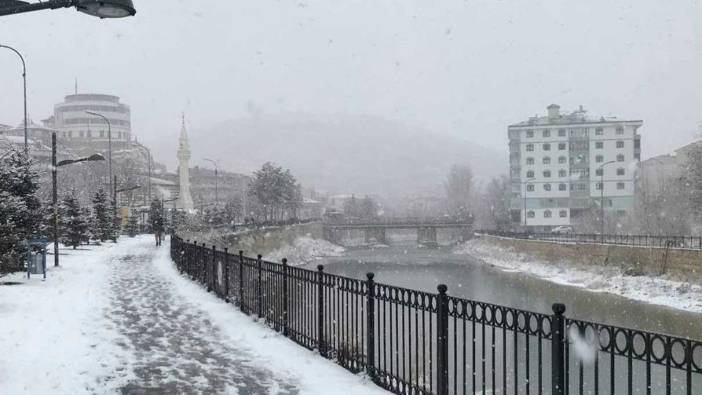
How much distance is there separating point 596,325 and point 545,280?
4123 cm

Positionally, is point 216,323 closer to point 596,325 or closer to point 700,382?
point 596,325

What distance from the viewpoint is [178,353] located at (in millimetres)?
9477

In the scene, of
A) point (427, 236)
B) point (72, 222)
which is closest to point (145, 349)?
point (72, 222)

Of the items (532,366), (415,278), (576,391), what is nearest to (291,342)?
(576,391)

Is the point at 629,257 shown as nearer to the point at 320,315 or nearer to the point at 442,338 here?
the point at 320,315

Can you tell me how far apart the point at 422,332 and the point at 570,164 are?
82.1 metres

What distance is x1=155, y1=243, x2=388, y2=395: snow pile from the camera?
25.6 feet

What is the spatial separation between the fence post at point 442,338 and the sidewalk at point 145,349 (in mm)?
1220

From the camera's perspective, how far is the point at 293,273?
10648mm

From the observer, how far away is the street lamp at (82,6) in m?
4.73

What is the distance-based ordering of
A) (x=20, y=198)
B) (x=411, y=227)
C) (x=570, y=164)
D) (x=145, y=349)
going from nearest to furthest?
(x=145, y=349)
(x=20, y=198)
(x=570, y=164)
(x=411, y=227)

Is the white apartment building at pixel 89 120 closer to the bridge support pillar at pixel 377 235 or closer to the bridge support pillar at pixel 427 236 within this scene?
the bridge support pillar at pixel 377 235

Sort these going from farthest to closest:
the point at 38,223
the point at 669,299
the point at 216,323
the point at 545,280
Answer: the point at 545,280, the point at 669,299, the point at 38,223, the point at 216,323

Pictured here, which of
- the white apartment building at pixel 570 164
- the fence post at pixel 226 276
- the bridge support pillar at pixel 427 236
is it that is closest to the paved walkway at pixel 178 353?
the fence post at pixel 226 276
